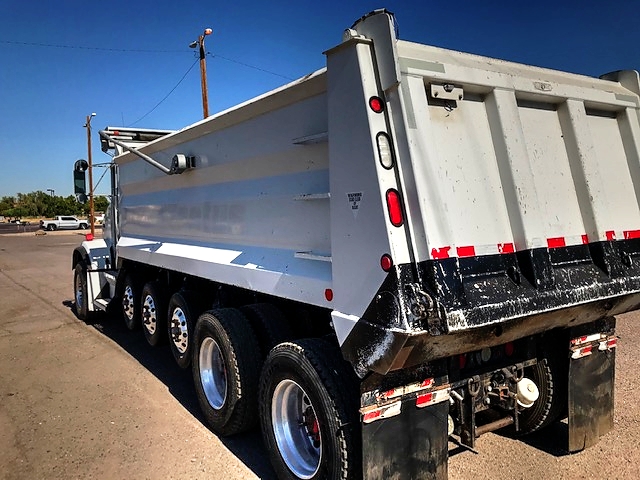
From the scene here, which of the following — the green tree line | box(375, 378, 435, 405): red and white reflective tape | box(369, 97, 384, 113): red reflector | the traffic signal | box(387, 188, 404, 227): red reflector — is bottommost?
box(375, 378, 435, 405): red and white reflective tape

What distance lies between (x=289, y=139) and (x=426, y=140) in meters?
1.14

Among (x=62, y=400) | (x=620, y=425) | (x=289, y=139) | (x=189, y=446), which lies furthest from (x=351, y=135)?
(x=62, y=400)

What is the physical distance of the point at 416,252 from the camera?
7.75 ft

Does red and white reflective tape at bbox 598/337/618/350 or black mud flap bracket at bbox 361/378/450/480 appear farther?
red and white reflective tape at bbox 598/337/618/350

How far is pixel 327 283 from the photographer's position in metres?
2.89

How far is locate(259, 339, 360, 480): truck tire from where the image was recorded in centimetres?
272

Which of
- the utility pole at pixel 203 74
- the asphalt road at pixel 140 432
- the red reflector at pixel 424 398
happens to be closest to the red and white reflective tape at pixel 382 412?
the red reflector at pixel 424 398

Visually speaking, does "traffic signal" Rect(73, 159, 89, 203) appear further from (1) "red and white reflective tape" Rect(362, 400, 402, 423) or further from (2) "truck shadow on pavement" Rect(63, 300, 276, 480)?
(1) "red and white reflective tape" Rect(362, 400, 402, 423)

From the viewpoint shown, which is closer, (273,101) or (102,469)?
(273,101)

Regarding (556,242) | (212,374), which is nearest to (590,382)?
(556,242)

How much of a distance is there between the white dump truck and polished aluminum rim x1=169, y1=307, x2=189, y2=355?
82 cm

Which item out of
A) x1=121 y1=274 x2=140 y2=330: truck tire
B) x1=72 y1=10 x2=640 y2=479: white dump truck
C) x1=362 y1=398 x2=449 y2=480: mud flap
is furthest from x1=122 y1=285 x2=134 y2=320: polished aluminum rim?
x1=362 y1=398 x2=449 y2=480: mud flap

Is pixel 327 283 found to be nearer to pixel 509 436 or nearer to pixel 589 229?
pixel 589 229

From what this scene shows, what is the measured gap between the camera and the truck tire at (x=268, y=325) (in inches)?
150
